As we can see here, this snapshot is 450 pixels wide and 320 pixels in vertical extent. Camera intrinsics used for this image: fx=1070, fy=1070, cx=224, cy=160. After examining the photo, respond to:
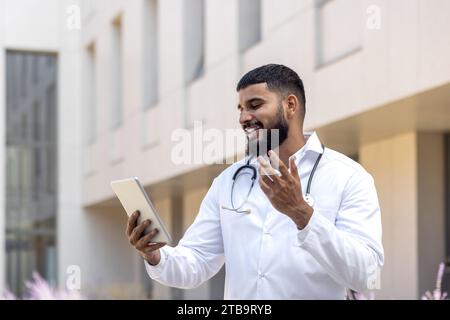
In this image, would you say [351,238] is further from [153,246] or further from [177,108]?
[177,108]

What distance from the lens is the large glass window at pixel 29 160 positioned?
25.1 m

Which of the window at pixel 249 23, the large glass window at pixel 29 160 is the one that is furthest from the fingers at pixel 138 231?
the large glass window at pixel 29 160

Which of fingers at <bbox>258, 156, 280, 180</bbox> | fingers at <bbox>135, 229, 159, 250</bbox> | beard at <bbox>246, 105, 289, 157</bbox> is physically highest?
beard at <bbox>246, 105, 289, 157</bbox>

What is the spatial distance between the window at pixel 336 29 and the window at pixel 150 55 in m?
7.63

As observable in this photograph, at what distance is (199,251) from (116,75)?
19362 mm

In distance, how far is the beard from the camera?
336 centimetres

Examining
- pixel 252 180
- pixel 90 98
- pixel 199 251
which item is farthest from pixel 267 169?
pixel 90 98

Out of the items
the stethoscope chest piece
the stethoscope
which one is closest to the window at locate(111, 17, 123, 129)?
the stethoscope

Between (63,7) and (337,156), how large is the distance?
2152 cm

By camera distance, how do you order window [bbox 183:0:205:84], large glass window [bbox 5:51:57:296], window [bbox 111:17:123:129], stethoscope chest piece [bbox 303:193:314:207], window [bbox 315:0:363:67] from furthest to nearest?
large glass window [bbox 5:51:57:296] → window [bbox 111:17:123:129] → window [bbox 183:0:205:84] → window [bbox 315:0:363:67] → stethoscope chest piece [bbox 303:193:314:207]

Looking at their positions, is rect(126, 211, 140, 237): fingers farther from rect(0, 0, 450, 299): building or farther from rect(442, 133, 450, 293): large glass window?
rect(442, 133, 450, 293): large glass window

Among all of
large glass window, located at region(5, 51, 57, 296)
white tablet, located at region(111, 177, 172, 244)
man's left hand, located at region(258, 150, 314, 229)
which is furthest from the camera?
large glass window, located at region(5, 51, 57, 296)

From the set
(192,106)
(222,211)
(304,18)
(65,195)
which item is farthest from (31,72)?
(222,211)

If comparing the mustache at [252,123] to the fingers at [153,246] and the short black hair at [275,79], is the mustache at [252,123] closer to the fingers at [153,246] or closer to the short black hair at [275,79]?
the short black hair at [275,79]
